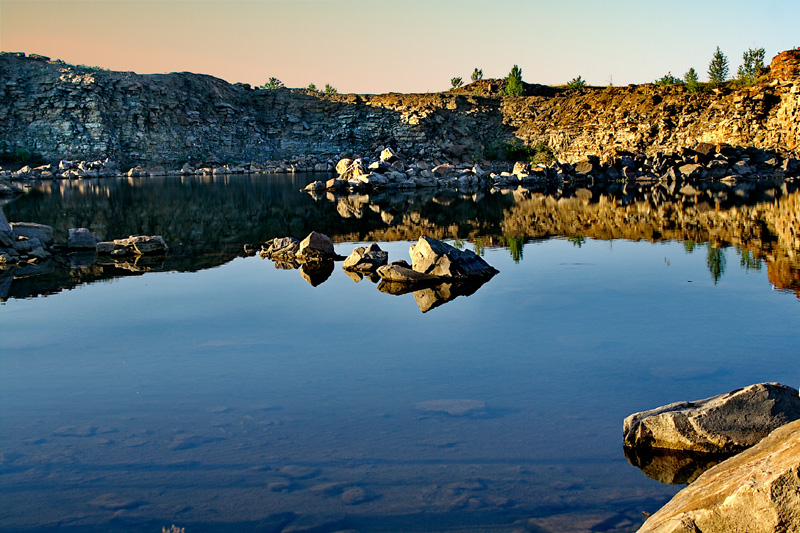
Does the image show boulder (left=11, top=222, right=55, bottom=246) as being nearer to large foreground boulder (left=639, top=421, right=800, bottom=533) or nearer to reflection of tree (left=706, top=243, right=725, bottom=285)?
reflection of tree (left=706, top=243, right=725, bottom=285)

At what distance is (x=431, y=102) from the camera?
209 ft

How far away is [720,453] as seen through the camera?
18.8 ft

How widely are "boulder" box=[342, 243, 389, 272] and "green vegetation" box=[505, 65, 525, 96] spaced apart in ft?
176

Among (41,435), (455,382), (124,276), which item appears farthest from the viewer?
(124,276)

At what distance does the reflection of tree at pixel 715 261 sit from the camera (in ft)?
44.3

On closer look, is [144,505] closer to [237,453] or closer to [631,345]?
[237,453]

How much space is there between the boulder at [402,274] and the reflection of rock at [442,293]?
0.48m

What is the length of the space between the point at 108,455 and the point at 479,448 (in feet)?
10.0

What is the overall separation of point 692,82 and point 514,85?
17.4 m

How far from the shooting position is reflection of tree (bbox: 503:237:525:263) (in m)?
16.3

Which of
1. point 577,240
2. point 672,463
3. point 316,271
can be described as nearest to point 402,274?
point 316,271

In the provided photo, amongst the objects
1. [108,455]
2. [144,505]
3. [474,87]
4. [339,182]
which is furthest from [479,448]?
[474,87]

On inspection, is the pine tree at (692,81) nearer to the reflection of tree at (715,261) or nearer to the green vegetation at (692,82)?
the green vegetation at (692,82)

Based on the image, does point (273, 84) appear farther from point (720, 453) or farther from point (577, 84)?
point (720, 453)
